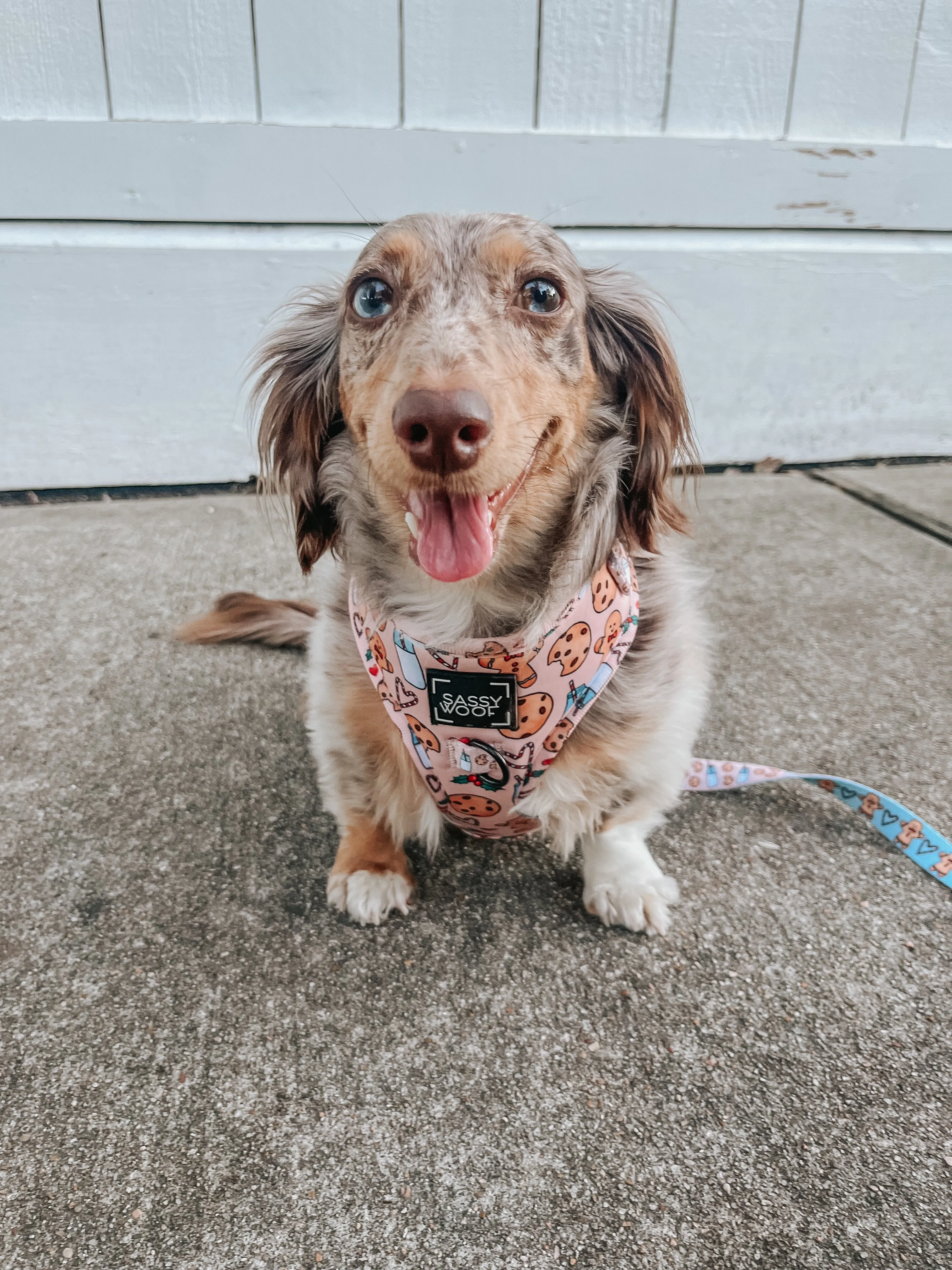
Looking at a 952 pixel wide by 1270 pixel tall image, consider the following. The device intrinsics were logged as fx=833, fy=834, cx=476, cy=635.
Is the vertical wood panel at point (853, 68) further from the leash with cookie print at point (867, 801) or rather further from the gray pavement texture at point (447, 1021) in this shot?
the leash with cookie print at point (867, 801)

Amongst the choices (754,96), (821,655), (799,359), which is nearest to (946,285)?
(799,359)

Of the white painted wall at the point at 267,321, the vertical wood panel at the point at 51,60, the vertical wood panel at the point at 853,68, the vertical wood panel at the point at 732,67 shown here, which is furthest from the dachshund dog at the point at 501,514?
the vertical wood panel at the point at 853,68

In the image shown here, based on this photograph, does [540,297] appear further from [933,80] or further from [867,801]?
[933,80]

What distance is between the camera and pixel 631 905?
1625 mm

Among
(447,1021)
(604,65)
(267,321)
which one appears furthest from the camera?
(604,65)

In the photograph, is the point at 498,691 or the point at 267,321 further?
the point at 267,321

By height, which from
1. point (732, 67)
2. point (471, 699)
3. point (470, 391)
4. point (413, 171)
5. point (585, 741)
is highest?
point (732, 67)

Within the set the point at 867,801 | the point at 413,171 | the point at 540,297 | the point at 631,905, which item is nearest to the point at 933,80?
the point at 413,171

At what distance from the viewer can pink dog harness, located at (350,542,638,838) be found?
1.46 m

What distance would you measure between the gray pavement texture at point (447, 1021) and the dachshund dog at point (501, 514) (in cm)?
17

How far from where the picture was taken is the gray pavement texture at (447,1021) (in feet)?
3.74

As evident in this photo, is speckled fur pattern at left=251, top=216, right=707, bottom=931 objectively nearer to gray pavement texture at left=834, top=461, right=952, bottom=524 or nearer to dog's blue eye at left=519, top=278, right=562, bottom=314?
dog's blue eye at left=519, top=278, right=562, bottom=314

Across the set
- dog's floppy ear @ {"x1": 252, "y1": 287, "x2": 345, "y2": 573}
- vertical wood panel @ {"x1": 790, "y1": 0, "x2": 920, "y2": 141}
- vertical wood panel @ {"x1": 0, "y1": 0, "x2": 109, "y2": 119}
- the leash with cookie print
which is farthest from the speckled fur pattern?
vertical wood panel @ {"x1": 790, "y1": 0, "x2": 920, "y2": 141}

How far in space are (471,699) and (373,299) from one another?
2.47 ft
